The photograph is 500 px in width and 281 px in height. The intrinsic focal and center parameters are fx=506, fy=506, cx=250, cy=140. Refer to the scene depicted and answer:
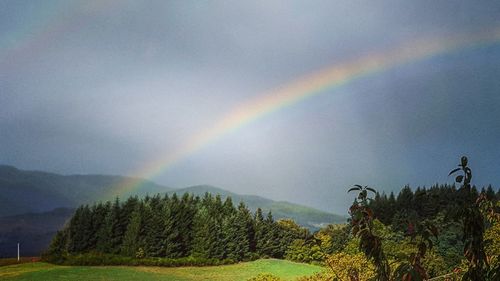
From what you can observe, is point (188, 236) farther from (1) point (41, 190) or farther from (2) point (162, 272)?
(1) point (41, 190)

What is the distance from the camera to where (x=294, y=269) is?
59.3 feet

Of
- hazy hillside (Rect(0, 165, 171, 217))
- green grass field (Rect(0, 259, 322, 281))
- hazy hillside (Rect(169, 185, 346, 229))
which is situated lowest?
green grass field (Rect(0, 259, 322, 281))

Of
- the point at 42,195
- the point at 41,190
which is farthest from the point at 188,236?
the point at 42,195

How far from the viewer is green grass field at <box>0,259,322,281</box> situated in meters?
17.1

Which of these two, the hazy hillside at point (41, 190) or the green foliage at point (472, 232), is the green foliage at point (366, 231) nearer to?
the green foliage at point (472, 232)

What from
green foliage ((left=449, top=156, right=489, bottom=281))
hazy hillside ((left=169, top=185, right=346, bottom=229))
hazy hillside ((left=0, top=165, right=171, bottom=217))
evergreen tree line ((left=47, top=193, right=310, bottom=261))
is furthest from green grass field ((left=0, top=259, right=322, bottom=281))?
Result: hazy hillside ((left=0, top=165, right=171, bottom=217))

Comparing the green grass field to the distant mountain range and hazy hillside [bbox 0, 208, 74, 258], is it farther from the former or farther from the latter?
the distant mountain range

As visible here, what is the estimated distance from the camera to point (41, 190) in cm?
5531

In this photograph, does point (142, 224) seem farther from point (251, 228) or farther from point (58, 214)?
point (58, 214)

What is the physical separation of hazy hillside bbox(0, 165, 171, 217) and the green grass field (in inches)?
1172

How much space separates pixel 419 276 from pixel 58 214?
49046mm

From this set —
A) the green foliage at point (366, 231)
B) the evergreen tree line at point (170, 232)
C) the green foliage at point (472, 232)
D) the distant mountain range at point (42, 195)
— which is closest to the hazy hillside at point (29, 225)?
the distant mountain range at point (42, 195)

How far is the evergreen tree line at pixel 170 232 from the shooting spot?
1822 centimetres

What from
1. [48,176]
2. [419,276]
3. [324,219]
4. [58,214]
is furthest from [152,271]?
[48,176]
